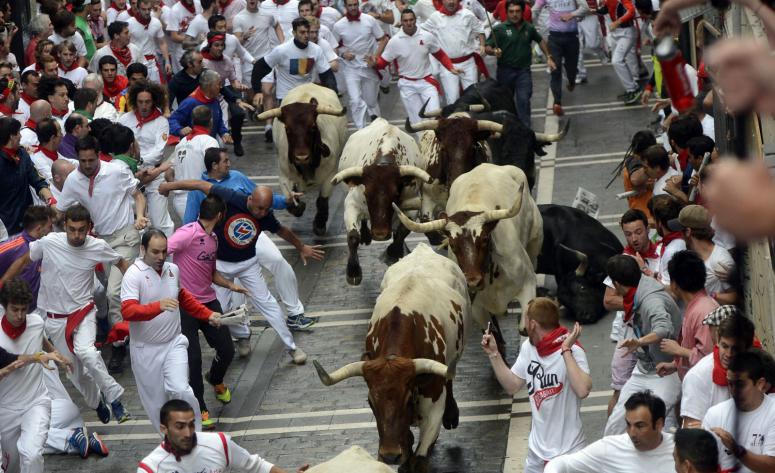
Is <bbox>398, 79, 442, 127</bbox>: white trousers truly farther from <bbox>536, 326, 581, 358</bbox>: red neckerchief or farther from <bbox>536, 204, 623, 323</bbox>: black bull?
<bbox>536, 326, 581, 358</bbox>: red neckerchief

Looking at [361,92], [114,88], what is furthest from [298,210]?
[361,92]

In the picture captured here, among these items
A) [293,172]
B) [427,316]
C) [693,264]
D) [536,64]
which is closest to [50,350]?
[427,316]

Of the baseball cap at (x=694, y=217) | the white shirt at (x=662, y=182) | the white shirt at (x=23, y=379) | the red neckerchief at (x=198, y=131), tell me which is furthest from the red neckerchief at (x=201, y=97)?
the baseball cap at (x=694, y=217)

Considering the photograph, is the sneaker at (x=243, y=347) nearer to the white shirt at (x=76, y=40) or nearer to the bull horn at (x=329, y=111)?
the bull horn at (x=329, y=111)

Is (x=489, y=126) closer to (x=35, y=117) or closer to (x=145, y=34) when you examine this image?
(x=35, y=117)

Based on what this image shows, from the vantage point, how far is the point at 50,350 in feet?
35.2

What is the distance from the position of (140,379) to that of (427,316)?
8.32ft

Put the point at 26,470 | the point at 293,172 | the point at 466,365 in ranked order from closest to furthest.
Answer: the point at 26,470 < the point at 466,365 < the point at 293,172

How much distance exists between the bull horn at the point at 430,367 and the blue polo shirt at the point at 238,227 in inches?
137

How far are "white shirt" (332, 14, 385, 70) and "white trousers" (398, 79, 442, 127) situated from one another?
154 cm

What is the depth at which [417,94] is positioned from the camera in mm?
19719

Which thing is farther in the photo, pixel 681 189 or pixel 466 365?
pixel 466 365

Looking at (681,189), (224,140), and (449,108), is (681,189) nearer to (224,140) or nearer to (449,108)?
(449,108)

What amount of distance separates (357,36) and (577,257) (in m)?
8.44
